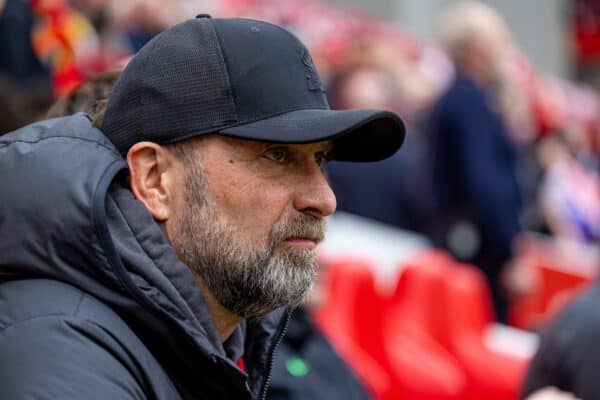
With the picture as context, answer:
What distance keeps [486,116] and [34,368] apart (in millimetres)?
4101

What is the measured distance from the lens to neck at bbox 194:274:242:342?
1.73 metres

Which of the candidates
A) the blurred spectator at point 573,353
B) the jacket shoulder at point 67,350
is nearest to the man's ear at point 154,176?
the jacket shoulder at point 67,350

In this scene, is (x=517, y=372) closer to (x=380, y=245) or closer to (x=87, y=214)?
(x=380, y=245)

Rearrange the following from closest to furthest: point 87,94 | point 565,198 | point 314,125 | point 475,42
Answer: point 314,125, point 87,94, point 475,42, point 565,198

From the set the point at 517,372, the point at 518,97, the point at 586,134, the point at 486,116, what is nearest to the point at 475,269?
the point at 486,116

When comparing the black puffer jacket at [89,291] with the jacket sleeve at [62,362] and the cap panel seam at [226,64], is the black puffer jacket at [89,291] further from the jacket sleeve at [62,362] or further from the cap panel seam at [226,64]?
the cap panel seam at [226,64]

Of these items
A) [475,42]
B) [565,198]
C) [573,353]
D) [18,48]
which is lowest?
[565,198]

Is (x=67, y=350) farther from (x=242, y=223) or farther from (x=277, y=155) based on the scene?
(x=277, y=155)

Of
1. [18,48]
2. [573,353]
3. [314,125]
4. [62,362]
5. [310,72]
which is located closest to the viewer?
[62,362]

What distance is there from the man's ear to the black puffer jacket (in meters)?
0.03

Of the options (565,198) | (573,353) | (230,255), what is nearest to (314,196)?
(230,255)

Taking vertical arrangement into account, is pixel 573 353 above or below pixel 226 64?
below

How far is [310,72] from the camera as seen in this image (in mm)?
1771

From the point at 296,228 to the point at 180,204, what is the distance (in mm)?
192
